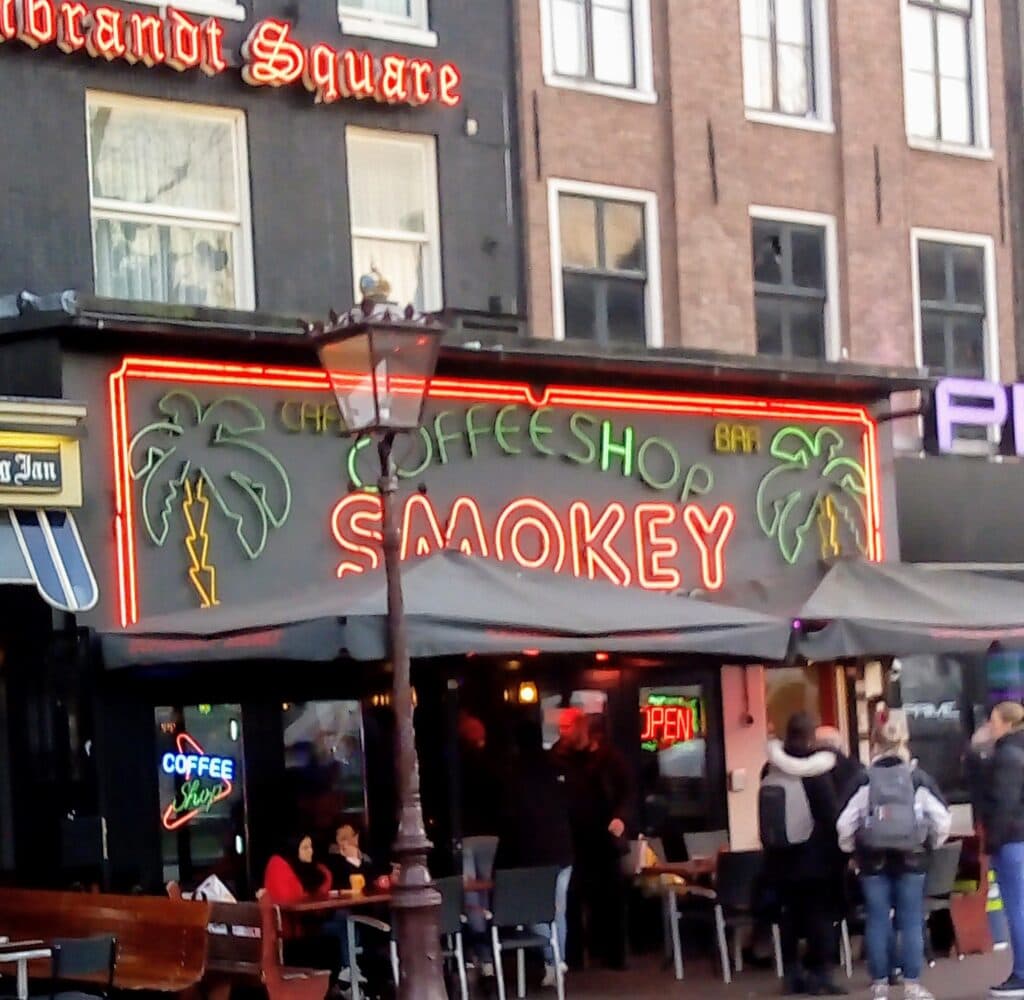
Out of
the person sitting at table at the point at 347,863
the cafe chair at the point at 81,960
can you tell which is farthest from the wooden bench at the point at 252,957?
the person sitting at table at the point at 347,863

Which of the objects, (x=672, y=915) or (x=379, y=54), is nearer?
(x=672, y=915)

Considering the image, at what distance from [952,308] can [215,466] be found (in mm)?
9232

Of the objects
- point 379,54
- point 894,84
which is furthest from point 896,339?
point 379,54

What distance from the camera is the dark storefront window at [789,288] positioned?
1942cm

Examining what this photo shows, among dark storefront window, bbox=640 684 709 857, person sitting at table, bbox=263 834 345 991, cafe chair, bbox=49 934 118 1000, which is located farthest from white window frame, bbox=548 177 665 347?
cafe chair, bbox=49 934 118 1000

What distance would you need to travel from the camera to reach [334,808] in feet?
46.2

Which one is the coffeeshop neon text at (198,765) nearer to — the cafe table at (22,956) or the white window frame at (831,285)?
the cafe table at (22,956)

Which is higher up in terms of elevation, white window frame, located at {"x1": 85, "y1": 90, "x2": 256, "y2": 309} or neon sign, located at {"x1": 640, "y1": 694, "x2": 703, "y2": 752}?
white window frame, located at {"x1": 85, "y1": 90, "x2": 256, "y2": 309}

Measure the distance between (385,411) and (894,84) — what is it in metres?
11.1

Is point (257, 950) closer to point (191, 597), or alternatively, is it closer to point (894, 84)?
point (191, 597)

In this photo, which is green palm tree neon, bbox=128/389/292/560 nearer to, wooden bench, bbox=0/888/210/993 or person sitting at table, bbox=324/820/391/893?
person sitting at table, bbox=324/820/391/893

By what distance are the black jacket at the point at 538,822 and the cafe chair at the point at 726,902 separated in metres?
1.01

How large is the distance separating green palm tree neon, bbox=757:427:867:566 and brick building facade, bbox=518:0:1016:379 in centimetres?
151

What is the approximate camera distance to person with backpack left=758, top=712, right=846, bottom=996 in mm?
13133
